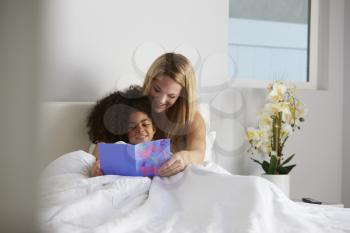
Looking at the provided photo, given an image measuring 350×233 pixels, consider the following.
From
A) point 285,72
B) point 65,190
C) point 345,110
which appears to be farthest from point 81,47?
point 345,110

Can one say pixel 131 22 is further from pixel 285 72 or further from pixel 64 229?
pixel 64 229

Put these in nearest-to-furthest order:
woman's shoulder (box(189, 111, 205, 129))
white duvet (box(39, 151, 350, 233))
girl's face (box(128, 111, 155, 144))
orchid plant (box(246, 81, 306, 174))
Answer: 1. white duvet (box(39, 151, 350, 233))
2. girl's face (box(128, 111, 155, 144))
3. woman's shoulder (box(189, 111, 205, 129))
4. orchid plant (box(246, 81, 306, 174))

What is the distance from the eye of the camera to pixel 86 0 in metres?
2.29

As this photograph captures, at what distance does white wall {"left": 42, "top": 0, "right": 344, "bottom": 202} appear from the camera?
2.27 meters

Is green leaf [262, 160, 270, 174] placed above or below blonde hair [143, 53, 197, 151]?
below

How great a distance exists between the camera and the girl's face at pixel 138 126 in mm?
1915

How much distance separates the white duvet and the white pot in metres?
0.82

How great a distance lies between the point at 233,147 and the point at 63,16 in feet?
3.88

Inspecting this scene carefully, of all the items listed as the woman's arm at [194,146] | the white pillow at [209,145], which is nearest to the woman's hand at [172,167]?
the woman's arm at [194,146]

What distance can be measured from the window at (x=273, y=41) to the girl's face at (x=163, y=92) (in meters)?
0.87

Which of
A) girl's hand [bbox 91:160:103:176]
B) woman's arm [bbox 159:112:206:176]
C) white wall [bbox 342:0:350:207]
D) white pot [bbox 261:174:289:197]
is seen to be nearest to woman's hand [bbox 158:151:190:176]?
woman's arm [bbox 159:112:206:176]

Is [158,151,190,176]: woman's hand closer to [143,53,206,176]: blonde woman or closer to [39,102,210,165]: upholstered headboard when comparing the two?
[143,53,206,176]: blonde woman

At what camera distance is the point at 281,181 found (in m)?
2.33

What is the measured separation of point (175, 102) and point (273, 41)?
1.10 m
